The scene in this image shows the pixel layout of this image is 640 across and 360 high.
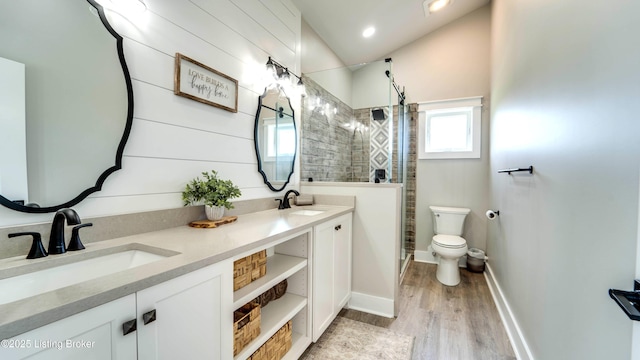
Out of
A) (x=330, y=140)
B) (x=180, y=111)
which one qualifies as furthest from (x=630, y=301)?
(x=330, y=140)

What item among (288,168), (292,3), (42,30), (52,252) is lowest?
(52,252)

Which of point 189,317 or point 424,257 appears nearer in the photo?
point 189,317

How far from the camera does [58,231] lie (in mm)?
869

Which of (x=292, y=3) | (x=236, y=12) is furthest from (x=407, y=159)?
(x=236, y=12)

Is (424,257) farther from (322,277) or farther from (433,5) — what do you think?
(433,5)

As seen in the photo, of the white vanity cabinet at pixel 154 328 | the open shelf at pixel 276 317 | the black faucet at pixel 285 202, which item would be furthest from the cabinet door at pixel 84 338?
the black faucet at pixel 285 202

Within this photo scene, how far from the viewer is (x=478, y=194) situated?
319 centimetres

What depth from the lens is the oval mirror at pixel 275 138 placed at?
1.95 metres

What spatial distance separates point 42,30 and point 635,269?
2.10 meters

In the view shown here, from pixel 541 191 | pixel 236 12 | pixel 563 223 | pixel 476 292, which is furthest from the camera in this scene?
pixel 476 292

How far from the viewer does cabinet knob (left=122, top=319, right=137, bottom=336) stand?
66cm

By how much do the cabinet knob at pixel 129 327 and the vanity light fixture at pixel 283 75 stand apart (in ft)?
6.04

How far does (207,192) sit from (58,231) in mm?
602

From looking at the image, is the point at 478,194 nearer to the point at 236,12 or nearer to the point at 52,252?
the point at 236,12
